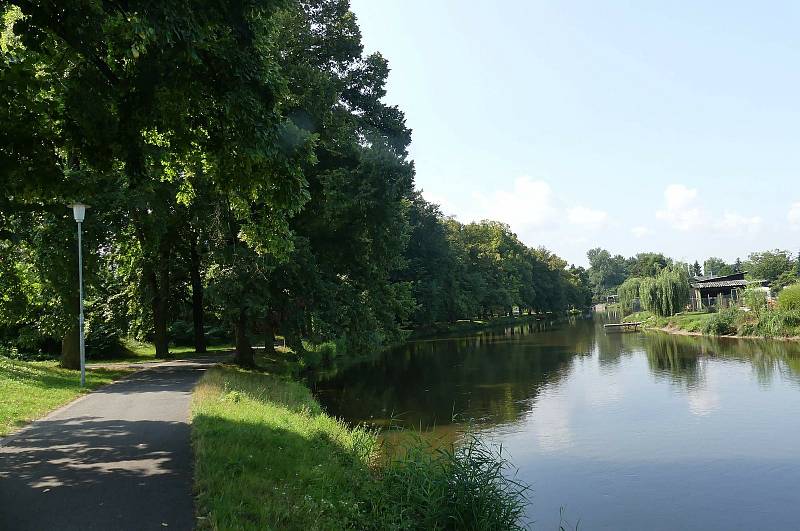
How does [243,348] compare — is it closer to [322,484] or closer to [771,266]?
[322,484]

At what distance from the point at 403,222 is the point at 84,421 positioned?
16270 millimetres

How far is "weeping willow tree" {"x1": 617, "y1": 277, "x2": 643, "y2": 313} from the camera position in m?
74.2

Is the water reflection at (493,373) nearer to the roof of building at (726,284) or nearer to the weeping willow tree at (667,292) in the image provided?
the weeping willow tree at (667,292)

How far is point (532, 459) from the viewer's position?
1463 centimetres

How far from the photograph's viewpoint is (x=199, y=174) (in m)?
15.3

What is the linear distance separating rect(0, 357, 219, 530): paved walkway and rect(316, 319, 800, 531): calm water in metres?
6.58

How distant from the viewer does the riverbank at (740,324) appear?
41.4 metres

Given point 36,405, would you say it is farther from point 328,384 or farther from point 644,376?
point 644,376

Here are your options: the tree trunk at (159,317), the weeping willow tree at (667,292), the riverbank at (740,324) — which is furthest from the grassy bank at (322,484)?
the weeping willow tree at (667,292)

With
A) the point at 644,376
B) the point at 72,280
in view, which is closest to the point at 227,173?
the point at 72,280

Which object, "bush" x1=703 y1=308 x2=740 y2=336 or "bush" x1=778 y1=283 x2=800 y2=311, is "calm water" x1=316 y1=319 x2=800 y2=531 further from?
"bush" x1=703 y1=308 x2=740 y2=336

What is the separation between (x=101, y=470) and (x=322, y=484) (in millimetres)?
3035

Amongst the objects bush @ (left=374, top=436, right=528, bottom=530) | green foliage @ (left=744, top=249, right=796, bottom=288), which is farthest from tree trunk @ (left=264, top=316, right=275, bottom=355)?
green foliage @ (left=744, top=249, right=796, bottom=288)

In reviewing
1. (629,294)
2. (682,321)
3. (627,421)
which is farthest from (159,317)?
(629,294)
